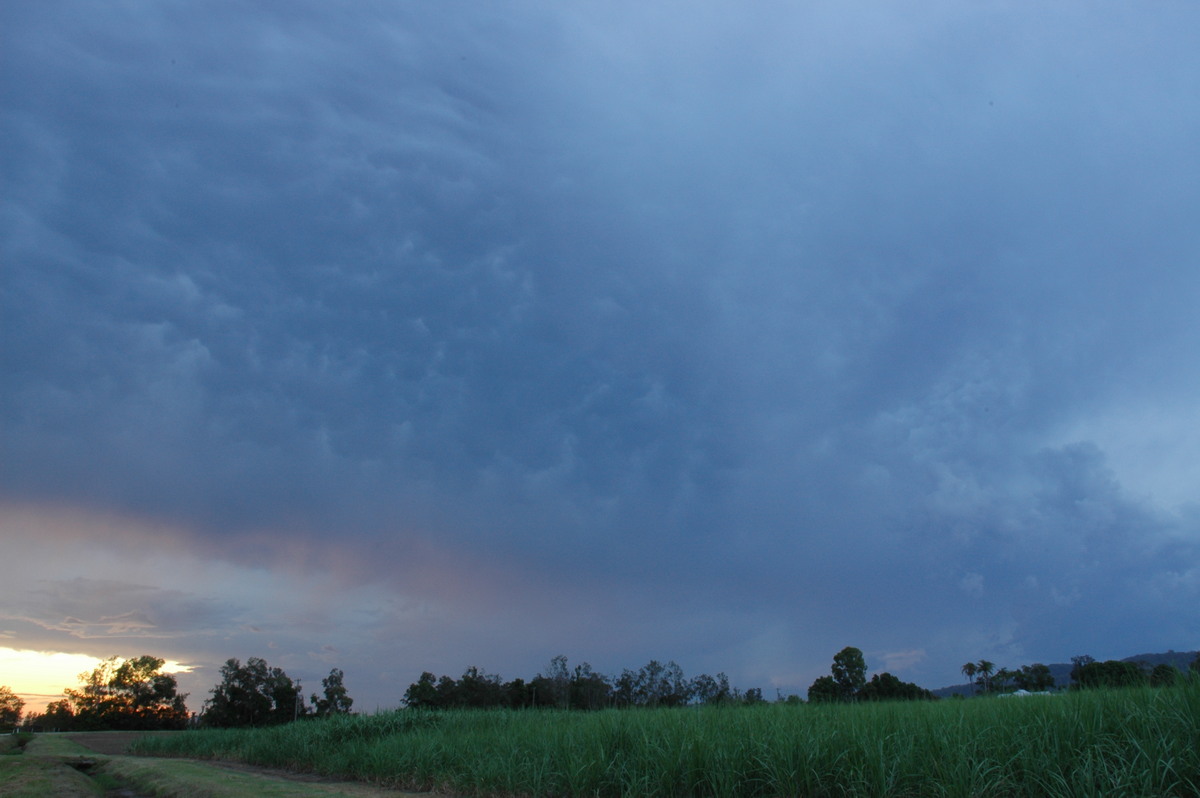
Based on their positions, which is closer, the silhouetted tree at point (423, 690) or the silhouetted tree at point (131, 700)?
the silhouetted tree at point (423, 690)

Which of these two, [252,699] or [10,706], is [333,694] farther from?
A: [10,706]

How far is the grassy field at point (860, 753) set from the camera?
277 inches

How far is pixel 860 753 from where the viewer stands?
8914 millimetres

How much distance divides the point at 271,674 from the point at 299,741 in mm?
68042

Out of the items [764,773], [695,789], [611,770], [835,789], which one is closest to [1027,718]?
[835,789]

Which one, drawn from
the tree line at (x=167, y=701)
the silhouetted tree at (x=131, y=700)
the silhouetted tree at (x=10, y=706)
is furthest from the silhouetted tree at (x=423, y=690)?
the silhouetted tree at (x=10, y=706)

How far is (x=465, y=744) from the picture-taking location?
16781 millimetres

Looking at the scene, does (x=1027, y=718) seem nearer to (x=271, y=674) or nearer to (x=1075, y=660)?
(x=1075, y=660)

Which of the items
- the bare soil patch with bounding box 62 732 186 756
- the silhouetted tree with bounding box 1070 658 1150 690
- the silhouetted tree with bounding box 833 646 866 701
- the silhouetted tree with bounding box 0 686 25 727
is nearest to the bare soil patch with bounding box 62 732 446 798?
the bare soil patch with bounding box 62 732 186 756

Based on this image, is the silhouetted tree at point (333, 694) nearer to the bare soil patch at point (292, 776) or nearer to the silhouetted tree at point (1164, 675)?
the bare soil patch at point (292, 776)

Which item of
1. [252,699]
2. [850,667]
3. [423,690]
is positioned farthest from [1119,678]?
[252,699]

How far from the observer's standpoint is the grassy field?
23.1 ft

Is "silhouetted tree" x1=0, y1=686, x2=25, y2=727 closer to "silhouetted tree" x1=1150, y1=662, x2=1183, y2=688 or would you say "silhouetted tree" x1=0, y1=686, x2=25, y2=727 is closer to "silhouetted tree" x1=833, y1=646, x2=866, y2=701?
"silhouetted tree" x1=833, y1=646, x2=866, y2=701

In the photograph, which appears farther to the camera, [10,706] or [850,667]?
[10,706]
